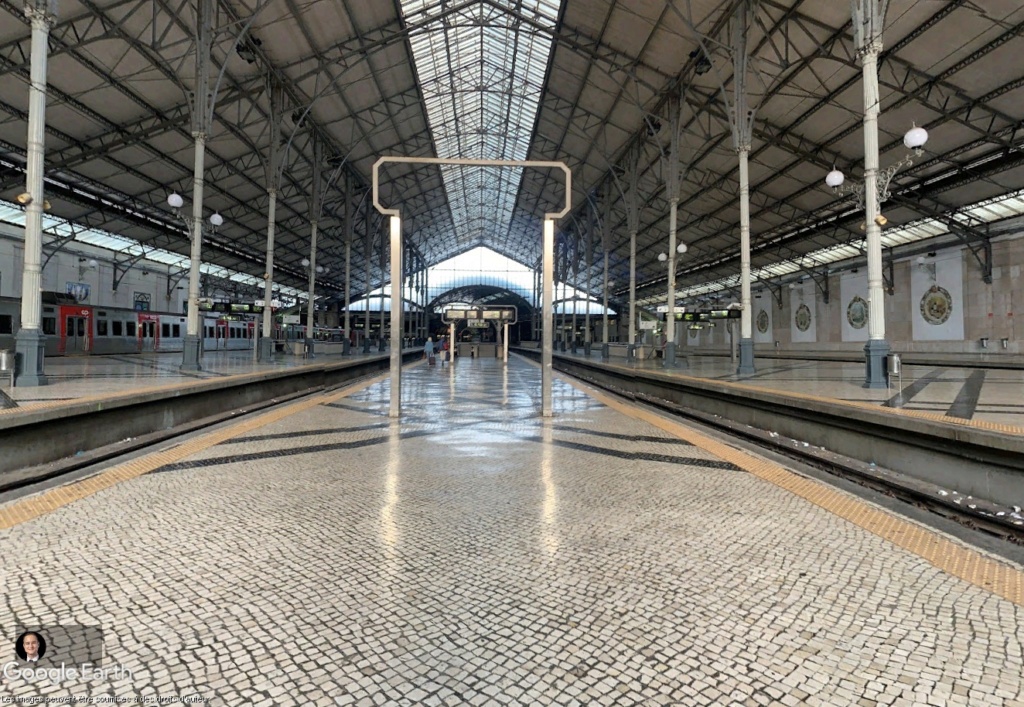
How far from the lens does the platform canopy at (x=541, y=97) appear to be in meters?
15.4

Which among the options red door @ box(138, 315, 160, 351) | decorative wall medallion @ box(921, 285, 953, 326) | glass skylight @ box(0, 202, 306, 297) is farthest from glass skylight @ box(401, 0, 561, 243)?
decorative wall medallion @ box(921, 285, 953, 326)

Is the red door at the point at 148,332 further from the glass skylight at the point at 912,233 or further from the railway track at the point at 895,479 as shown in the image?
the glass skylight at the point at 912,233

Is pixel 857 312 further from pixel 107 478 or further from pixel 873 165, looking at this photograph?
pixel 107 478

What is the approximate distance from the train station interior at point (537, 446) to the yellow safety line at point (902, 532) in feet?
0.11

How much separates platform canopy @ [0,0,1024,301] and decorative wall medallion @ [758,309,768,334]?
704cm

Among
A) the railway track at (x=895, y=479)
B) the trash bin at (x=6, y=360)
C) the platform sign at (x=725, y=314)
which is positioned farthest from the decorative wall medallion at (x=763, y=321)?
the trash bin at (x=6, y=360)

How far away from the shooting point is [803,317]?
→ 118ft

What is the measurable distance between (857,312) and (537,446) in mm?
31569

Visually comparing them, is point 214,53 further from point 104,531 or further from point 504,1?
point 104,531

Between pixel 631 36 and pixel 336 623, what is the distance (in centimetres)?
2153

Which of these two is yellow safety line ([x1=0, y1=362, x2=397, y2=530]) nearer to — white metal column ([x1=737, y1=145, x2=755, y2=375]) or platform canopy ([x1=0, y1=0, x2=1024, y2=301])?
platform canopy ([x1=0, y1=0, x2=1024, y2=301])

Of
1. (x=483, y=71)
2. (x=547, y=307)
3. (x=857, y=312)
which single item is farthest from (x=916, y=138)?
(x=857, y=312)

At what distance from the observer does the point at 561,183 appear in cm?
3906

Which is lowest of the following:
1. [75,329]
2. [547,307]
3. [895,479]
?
[895,479]
